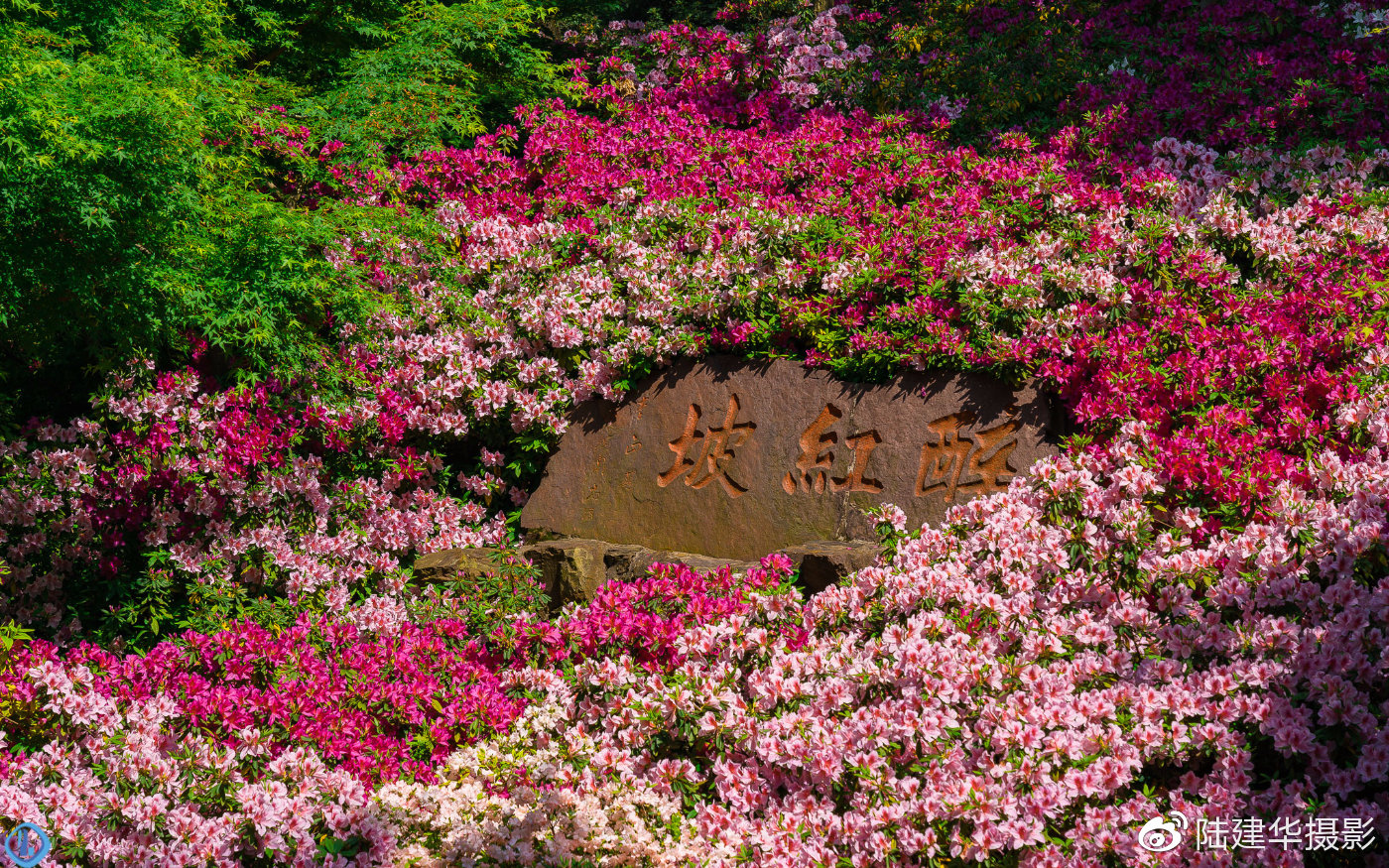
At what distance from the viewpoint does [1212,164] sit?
5.76m

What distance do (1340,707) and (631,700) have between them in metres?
2.01

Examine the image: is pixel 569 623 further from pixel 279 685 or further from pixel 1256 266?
pixel 1256 266

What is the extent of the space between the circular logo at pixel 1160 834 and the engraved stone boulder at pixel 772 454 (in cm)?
199

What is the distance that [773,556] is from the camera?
155 inches

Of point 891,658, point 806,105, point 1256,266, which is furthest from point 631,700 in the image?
point 806,105

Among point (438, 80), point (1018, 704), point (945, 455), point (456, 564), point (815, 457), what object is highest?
point (438, 80)

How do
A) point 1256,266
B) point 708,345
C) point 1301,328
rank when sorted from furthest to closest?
point 708,345 < point 1256,266 < point 1301,328

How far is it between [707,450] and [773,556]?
1.23 meters

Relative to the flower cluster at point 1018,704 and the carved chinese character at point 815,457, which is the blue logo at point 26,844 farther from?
the carved chinese character at point 815,457

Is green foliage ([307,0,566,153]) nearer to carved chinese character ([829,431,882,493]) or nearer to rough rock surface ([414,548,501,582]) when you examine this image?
rough rock surface ([414,548,501,582])

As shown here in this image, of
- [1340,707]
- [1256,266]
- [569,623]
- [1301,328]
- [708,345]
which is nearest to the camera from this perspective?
[1340,707]

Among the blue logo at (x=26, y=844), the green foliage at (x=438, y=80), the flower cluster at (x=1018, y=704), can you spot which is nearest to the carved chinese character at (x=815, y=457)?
the flower cluster at (x=1018, y=704)

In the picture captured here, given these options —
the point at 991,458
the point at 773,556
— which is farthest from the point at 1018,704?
the point at 991,458

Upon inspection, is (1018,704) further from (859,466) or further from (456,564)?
(456,564)
